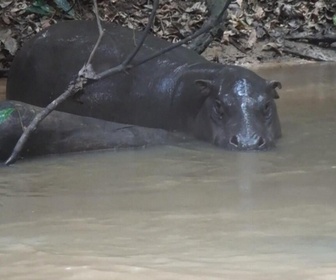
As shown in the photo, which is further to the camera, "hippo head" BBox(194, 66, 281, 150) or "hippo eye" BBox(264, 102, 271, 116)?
"hippo eye" BBox(264, 102, 271, 116)

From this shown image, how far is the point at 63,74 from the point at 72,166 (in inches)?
85.1

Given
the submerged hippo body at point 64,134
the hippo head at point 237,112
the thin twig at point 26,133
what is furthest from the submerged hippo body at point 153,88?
the thin twig at point 26,133

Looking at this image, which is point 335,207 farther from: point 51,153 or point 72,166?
point 51,153

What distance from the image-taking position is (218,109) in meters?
6.16

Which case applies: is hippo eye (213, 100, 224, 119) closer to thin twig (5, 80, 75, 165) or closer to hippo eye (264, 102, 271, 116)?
hippo eye (264, 102, 271, 116)

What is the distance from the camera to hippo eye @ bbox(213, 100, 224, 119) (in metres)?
6.11

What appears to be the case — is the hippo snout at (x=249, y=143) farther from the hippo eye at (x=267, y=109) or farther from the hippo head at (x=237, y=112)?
the hippo eye at (x=267, y=109)

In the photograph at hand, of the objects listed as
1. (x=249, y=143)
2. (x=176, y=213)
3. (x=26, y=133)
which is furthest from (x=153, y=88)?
(x=176, y=213)

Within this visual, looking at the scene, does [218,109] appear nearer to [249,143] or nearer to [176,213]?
[249,143]

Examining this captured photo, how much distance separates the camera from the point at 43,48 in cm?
732

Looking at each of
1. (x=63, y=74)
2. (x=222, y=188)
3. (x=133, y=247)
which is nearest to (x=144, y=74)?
(x=63, y=74)

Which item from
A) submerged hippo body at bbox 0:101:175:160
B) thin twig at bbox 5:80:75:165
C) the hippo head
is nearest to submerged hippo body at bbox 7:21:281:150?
the hippo head

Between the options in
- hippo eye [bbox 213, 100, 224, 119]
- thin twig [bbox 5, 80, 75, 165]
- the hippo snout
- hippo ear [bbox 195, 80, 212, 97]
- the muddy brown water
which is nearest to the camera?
the muddy brown water

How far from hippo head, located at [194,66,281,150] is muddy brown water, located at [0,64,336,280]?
15cm
